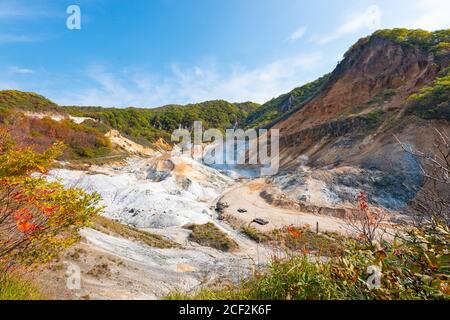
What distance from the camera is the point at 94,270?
1080cm

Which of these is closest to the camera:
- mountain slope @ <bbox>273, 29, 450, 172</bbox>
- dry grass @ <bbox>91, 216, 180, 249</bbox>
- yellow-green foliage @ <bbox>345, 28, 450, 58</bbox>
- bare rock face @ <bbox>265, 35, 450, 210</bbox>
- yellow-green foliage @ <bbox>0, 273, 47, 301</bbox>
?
yellow-green foliage @ <bbox>0, 273, 47, 301</bbox>

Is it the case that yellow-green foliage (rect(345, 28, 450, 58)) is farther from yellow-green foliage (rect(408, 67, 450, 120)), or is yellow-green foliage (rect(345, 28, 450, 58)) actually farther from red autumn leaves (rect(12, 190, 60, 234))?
red autumn leaves (rect(12, 190, 60, 234))

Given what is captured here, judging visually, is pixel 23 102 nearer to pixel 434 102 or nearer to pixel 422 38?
pixel 434 102

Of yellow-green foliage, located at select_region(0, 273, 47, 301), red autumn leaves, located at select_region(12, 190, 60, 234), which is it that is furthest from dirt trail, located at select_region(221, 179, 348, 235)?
yellow-green foliage, located at select_region(0, 273, 47, 301)

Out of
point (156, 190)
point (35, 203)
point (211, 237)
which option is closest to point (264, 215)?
point (211, 237)

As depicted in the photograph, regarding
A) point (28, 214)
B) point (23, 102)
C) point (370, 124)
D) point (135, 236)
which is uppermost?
point (23, 102)

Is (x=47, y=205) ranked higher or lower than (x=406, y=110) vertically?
lower

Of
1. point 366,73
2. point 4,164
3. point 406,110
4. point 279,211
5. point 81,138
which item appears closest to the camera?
point 4,164

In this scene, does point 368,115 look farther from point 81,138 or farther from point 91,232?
point 81,138

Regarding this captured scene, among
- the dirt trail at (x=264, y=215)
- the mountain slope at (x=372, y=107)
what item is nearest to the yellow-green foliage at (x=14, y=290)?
the dirt trail at (x=264, y=215)

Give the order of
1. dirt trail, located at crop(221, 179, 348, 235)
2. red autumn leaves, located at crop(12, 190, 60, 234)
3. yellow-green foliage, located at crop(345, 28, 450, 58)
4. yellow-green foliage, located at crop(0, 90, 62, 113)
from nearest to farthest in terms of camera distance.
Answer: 1. red autumn leaves, located at crop(12, 190, 60, 234)
2. dirt trail, located at crop(221, 179, 348, 235)
3. yellow-green foliage, located at crop(345, 28, 450, 58)
4. yellow-green foliage, located at crop(0, 90, 62, 113)

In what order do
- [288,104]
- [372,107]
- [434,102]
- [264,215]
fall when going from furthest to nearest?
[288,104] < [372,107] < [434,102] < [264,215]
